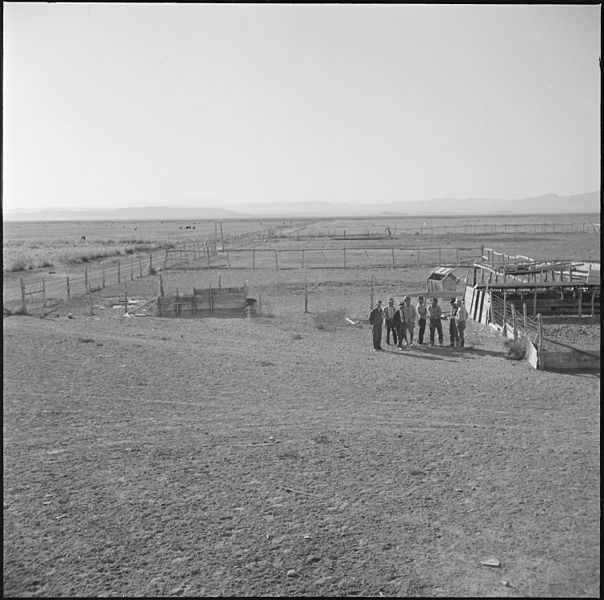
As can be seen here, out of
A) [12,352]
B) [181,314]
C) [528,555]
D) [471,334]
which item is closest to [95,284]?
[181,314]

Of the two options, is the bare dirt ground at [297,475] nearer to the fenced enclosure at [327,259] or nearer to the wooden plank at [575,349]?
the wooden plank at [575,349]

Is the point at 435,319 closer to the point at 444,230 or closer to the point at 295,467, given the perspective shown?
the point at 295,467

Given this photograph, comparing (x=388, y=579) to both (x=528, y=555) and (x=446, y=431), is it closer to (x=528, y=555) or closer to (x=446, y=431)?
(x=528, y=555)

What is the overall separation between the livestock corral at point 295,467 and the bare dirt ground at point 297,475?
26mm

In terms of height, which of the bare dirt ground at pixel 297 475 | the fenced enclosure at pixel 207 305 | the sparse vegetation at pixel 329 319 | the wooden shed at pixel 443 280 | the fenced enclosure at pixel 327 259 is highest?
the fenced enclosure at pixel 327 259

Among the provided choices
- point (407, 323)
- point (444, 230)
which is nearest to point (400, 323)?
point (407, 323)

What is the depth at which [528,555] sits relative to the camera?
5.93 metres

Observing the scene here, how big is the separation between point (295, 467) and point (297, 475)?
245 millimetres

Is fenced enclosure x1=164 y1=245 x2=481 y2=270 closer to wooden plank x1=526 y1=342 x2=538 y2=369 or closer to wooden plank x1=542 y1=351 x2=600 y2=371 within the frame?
wooden plank x1=526 y1=342 x2=538 y2=369

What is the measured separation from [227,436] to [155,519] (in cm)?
254

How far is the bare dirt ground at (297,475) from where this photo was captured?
5.79 m

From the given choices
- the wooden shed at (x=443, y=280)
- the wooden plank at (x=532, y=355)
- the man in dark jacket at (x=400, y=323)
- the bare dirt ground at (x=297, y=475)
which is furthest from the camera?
the wooden shed at (x=443, y=280)

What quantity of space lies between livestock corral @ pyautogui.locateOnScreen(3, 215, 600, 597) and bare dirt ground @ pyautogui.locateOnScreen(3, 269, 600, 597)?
3 cm

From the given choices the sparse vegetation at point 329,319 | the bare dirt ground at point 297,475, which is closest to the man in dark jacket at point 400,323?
the bare dirt ground at point 297,475
